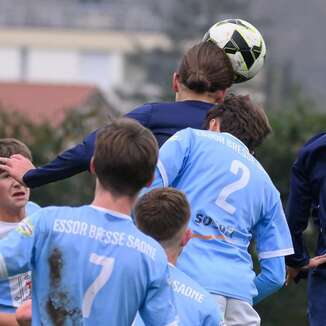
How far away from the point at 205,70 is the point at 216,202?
709 mm

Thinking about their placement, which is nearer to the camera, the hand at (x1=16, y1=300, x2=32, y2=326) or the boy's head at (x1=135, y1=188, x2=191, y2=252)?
the hand at (x1=16, y1=300, x2=32, y2=326)

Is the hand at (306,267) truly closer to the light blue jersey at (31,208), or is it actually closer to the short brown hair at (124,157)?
the light blue jersey at (31,208)

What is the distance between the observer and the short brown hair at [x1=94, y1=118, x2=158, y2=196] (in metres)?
6.09

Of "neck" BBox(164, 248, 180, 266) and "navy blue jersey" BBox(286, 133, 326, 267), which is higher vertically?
"neck" BBox(164, 248, 180, 266)

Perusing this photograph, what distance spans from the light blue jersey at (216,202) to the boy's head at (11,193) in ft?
4.45

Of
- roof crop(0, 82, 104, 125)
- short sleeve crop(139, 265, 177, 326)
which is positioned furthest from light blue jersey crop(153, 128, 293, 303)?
roof crop(0, 82, 104, 125)

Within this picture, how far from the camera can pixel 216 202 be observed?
24.2ft

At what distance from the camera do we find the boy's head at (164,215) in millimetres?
6625

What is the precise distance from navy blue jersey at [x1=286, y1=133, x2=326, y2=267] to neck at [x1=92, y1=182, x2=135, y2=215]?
7.63ft

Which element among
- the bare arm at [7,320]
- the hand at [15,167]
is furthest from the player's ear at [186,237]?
the bare arm at [7,320]

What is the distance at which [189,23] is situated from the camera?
6706 cm

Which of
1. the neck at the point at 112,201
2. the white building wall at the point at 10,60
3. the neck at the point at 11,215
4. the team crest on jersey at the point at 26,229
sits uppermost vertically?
the neck at the point at 112,201

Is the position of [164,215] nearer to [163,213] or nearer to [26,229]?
[163,213]

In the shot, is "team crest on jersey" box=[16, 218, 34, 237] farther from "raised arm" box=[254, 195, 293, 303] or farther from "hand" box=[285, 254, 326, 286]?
"hand" box=[285, 254, 326, 286]
